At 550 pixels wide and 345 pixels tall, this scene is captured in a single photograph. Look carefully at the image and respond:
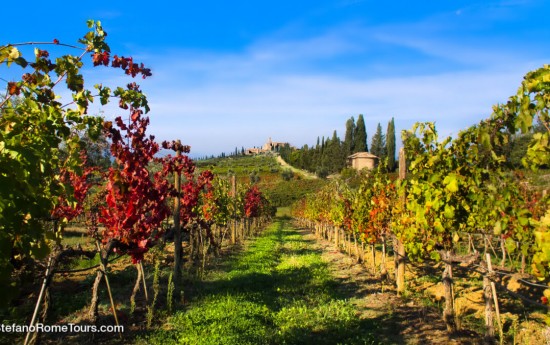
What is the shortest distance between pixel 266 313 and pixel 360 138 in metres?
73.8

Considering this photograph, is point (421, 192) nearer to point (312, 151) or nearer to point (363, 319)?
point (363, 319)

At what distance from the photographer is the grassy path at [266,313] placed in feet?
20.3

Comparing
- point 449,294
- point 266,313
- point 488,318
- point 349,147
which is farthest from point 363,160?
point 488,318

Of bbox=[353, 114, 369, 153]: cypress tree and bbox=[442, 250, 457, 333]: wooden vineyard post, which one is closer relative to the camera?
bbox=[442, 250, 457, 333]: wooden vineyard post

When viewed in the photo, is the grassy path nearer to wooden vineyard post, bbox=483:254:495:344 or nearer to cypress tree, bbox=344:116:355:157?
wooden vineyard post, bbox=483:254:495:344

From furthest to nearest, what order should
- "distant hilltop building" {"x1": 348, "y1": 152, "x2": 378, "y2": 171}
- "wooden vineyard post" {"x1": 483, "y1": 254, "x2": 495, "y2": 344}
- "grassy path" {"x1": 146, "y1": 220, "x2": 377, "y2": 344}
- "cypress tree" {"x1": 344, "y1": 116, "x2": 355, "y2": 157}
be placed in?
"cypress tree" {"x1": 344, "y1": 116, "x2": 355, "y2": 157} < "distant hilltop building" {"x1": 348, "y1": 152, "x2": 378, "y2": 171} < "grassy path" {"x1": 146, "y1": 220, "x2": 377, "y2": 344} < "wooden vineyard post" {"x1": 483, "y1": 254, "x2": 495, "y2": 344}

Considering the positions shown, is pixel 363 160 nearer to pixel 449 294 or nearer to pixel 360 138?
pixel 360 138

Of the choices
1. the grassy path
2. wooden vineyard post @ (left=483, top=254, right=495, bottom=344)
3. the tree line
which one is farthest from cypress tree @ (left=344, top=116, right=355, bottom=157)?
wooden vineyard post @ (left=483, top=254, right=495, bottom=344)

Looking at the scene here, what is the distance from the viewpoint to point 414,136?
710 centimetres

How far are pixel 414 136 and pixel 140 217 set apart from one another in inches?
200

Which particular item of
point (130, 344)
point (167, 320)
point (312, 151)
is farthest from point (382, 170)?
point (312, 151)

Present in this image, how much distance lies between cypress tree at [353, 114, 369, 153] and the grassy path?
68311 mm

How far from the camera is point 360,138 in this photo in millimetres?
78500

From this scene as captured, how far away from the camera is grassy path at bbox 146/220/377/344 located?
6188 mm
